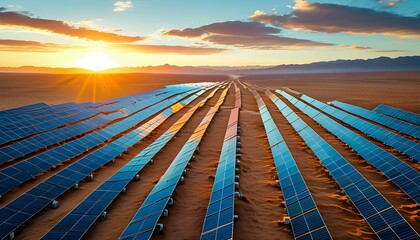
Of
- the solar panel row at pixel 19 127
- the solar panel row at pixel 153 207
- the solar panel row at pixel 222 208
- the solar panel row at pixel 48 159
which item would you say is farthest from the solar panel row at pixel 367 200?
the solar panel row at pixel 19 127

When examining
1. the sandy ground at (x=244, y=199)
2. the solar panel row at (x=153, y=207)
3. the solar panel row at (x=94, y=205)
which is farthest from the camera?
the sandy ground at (x=244, y=199)

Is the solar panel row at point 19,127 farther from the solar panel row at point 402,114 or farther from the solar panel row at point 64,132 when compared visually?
the solar panel row at point 402,114

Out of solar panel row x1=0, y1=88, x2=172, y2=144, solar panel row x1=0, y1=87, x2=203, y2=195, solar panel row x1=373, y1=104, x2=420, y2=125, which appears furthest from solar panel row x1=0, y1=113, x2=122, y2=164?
solar panel row x1=373, y1=104, x2=420, y2=125

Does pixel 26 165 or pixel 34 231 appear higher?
pixel 26 165

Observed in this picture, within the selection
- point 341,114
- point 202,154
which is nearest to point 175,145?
point 202,154

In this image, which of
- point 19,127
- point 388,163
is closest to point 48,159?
point 19,127

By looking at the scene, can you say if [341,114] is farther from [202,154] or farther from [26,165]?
[26,165]

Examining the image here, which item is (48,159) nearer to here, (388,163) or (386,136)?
(388,163)
